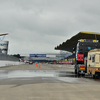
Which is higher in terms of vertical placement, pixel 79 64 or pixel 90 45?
pixel 90 45

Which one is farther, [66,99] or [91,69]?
[91,69]

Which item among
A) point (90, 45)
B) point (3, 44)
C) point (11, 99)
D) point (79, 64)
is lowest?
point (11, 99)

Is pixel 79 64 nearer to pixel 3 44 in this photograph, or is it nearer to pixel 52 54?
pixel 3 44

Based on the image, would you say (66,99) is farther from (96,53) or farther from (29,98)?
(96,53)

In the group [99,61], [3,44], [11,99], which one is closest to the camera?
[11,99]

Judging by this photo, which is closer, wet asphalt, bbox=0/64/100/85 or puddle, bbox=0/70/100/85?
puddle, bbox=0/70/100/85

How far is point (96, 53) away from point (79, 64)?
4152 millimetres

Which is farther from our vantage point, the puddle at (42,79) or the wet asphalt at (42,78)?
the wet asphalt at (42,78)

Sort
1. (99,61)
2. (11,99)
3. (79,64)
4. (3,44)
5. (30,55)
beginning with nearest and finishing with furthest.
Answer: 1. (11,99)
2. (99,61)
3. (79,64)
4. (3,44)
5. (30,55)

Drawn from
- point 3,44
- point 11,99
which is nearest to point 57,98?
point 11,99

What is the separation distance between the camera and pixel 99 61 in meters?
15.3

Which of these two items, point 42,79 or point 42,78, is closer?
point 42,79

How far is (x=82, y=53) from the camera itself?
20.1 metres

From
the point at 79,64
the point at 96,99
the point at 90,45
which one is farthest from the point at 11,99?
the point at 90,45
